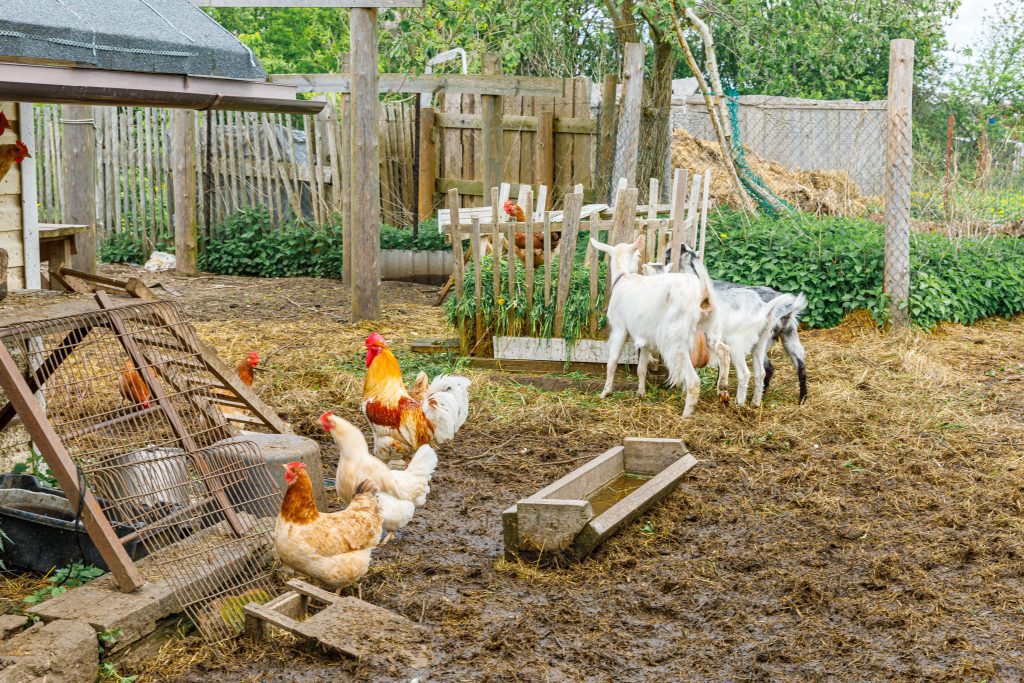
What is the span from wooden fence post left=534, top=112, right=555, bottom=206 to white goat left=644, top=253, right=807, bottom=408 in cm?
558

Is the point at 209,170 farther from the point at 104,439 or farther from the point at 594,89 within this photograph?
the point at 104,439

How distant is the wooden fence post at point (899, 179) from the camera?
408 inches

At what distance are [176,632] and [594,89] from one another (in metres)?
12.4

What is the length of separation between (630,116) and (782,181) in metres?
6.10

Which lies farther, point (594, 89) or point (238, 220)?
point (594, 89)

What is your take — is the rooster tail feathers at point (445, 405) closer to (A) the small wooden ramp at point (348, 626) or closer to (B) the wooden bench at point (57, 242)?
(A) the small wooden ramp at point (348, 626)

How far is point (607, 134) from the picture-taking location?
40.6ft

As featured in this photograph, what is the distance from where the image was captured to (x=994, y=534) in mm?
5285

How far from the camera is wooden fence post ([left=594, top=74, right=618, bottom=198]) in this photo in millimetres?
12250

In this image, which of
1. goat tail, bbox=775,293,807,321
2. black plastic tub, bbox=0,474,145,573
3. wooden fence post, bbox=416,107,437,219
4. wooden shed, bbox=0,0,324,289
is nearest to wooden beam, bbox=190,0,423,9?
wooden fence post, bbox=416,107,437,219

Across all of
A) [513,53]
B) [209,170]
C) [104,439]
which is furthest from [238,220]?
[104,439]

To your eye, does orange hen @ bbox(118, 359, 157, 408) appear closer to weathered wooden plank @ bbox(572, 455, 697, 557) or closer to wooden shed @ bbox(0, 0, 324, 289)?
wooden shed @ bbox(0, 0, 324, 289)

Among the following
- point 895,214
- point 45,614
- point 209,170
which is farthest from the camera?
point 209,170

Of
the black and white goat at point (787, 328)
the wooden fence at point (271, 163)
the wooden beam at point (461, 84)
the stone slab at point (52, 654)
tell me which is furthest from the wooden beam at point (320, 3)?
the stone slab at point (52, 654)
